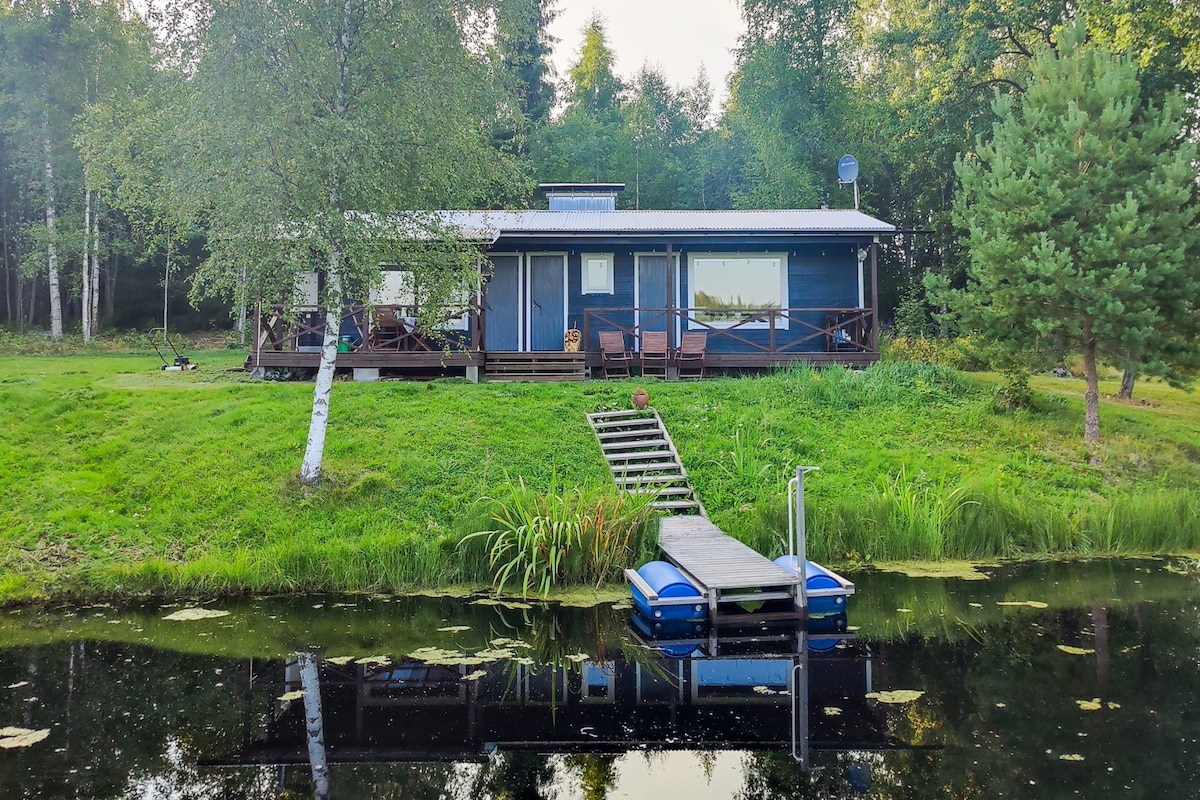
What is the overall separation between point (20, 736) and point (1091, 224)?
45.1ft

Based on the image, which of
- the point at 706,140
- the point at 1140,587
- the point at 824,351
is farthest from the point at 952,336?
the point at 1140,587

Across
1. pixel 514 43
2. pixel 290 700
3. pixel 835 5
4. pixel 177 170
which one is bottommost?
pixel 290 700

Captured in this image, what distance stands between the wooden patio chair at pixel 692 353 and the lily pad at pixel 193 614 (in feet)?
31.6

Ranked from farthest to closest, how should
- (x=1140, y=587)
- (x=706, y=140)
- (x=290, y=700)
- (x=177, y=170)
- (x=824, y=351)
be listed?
1. (x=706, y=140)
2. (x=824, y=351)
3. (x=177, y=170)
4. (x=1140, y=587)
5. (x=290, y=700)

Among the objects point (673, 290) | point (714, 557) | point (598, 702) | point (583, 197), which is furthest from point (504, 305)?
point (598, 702)

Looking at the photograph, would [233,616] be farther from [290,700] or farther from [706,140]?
[706,140]

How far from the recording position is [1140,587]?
329 inches

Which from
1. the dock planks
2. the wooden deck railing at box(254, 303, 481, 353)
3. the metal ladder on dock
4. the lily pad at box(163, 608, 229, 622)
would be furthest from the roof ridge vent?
the lily pad at box(163, 608, 229, 622)

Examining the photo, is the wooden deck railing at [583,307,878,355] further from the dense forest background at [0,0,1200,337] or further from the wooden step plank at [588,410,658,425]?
the dense forest background at [0,0,1200,337]

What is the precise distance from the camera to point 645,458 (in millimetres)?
11352

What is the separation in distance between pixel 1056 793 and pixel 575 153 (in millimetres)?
27830

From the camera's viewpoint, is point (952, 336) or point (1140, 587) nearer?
point (1140, 587)

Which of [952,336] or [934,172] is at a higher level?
[934,172]

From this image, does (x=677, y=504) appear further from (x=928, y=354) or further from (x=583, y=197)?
(x=583, y=197)
